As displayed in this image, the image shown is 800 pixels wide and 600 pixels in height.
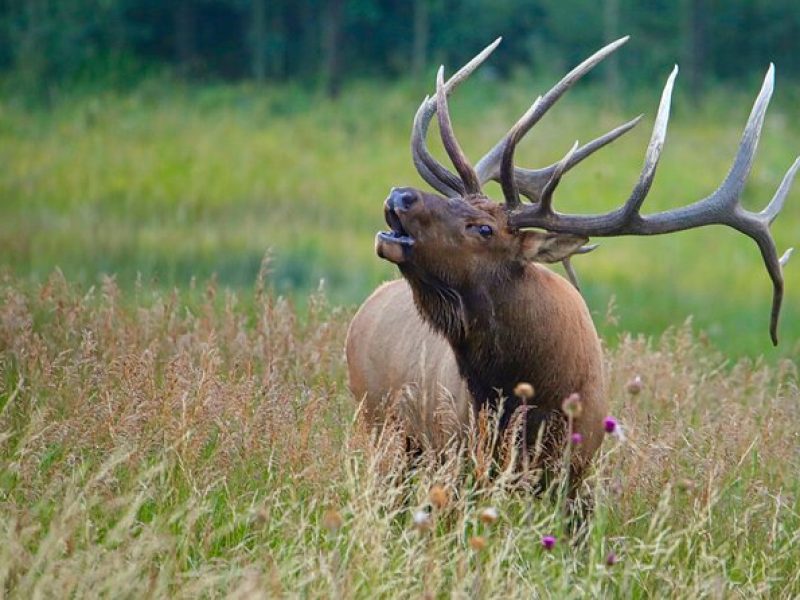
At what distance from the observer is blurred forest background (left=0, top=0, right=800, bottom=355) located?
49.3 feet

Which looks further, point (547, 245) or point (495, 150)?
point (495, 150)

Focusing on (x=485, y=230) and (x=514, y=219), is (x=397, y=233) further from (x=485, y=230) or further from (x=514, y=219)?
(x=514, y=219)

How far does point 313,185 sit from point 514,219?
13642 millimetres

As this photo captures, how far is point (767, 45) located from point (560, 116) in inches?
416

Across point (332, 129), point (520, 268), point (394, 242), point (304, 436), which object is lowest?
point (332, 129)

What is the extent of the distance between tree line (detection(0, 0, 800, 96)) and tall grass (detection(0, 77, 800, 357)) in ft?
9.32

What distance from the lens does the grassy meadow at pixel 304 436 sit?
16.7 feet

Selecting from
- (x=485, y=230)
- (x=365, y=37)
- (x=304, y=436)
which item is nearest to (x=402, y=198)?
(x=485, y=230)

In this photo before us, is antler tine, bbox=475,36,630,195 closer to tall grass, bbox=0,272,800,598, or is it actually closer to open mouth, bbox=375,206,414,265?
open mouth, bbox=375,206,414,265

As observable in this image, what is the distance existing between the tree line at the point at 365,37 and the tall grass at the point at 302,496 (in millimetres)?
23742

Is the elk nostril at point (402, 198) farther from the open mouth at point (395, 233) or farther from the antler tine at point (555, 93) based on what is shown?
the antler tine at point (555, 93)

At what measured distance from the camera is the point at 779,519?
21.8 feet

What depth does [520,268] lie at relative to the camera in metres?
6.34

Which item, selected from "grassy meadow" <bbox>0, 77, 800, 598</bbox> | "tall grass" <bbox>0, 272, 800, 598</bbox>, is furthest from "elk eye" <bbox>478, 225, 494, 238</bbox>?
"tall grass" <bbox>0, 272, 800, 598</bbox>
